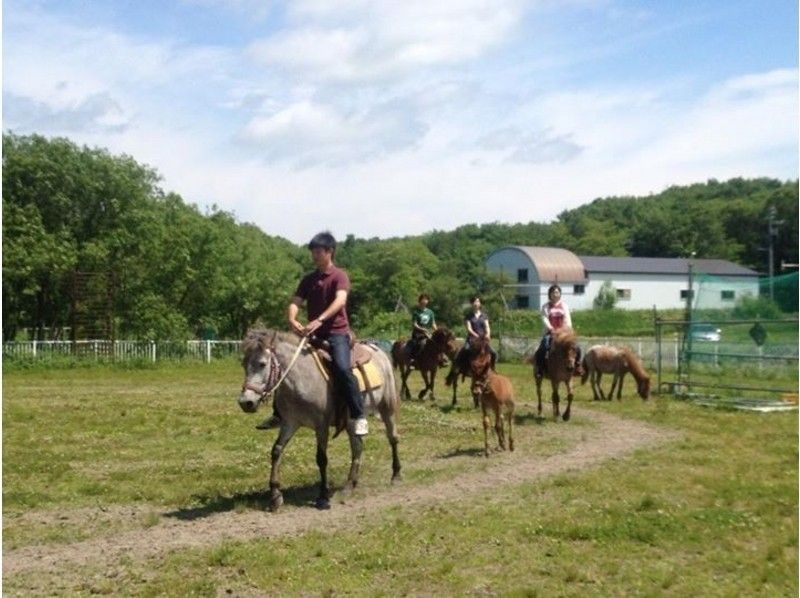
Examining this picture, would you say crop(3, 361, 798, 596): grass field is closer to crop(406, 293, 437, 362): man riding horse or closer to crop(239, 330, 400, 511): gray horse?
crop(239, 330, 400, 511): gray horse

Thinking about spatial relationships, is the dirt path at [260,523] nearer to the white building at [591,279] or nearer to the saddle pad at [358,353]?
the saddle pad at [358,353]

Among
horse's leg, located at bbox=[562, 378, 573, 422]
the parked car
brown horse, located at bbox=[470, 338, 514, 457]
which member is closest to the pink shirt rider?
horse's leg, located at bbox=[562, 378, 573, 422]

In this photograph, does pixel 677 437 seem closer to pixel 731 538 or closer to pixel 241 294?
pixel 731 538

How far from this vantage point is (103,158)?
159 ft

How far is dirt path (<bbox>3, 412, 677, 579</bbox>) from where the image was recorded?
7801mm

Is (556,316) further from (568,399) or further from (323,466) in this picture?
(323,466)

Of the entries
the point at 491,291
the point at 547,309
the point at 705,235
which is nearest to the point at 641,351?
the point at 547,309

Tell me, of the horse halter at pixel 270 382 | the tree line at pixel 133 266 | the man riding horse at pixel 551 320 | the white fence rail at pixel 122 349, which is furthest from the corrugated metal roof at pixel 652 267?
the horse halter at pixel 270 382

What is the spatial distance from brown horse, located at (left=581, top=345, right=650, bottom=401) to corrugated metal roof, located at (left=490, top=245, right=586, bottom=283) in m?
65.6

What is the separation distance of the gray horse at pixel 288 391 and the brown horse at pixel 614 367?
13232 millimetres

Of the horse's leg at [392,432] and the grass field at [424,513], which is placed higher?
the horse's leg at [392,432]

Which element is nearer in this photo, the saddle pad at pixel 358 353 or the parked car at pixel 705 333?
the saddle pad at pixel 358 353

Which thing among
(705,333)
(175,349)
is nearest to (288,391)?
(705,333)

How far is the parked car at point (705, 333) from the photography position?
73.6ft
